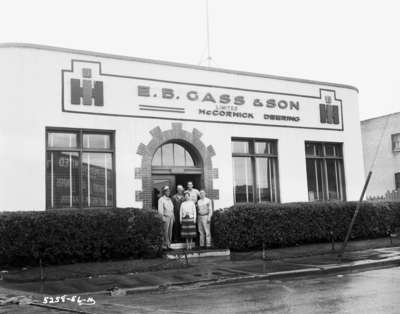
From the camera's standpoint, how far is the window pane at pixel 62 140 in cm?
1494

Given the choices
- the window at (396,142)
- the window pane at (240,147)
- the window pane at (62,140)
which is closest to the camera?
the window pane at (62,140)

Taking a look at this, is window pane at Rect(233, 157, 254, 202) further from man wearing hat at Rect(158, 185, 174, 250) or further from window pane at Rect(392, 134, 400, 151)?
window pane at Rect(392, 134, 400, 151)

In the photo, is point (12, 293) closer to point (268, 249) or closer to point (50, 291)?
point (50, 291)

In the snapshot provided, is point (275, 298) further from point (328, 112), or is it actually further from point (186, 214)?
point (328, 112)

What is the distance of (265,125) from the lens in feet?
59.5

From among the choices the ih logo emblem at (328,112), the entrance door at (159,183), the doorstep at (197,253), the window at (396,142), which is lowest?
the doorstep at (197,253)

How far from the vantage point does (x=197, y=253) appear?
1505 cm

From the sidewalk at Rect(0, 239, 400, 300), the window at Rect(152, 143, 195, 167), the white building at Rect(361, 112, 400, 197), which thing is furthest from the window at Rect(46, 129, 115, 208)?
the white building at Rect(361, 112, 400, 197)

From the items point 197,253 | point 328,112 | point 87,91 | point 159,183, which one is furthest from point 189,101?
point 328,112

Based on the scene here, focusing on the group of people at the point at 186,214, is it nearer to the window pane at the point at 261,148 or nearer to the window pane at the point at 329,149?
the window pane at the point at 261,148

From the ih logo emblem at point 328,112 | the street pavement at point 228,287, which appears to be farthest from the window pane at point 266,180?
the street pavement at point 228,287

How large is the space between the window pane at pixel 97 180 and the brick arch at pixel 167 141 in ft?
2.63

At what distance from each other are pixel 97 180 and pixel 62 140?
1485 millimetres

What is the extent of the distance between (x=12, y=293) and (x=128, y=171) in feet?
19.8
